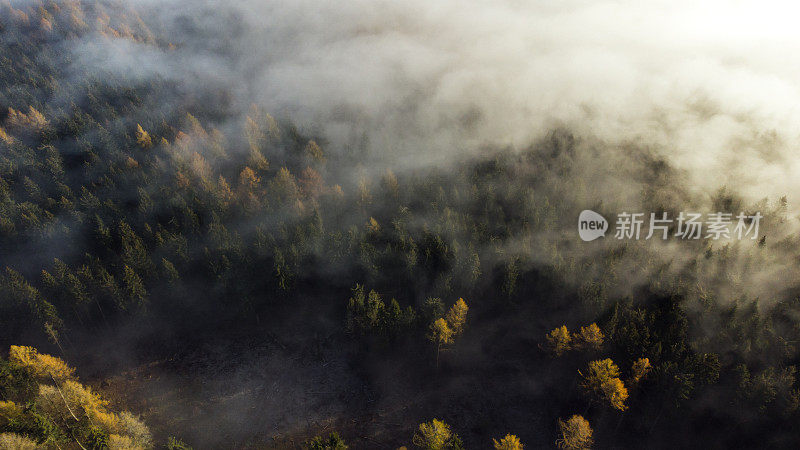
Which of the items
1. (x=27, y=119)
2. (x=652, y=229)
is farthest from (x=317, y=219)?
(x=27, y=119)

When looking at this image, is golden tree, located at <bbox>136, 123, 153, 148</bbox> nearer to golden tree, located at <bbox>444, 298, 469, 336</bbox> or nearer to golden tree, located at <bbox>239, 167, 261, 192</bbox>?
golden tree, located at <bbox>239, 167, 261, 192</bbox>

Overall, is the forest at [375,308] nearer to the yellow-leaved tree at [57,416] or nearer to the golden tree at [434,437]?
the yellow-leaved tree at [57,416]

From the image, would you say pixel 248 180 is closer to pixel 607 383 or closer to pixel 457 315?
pixel 457 315

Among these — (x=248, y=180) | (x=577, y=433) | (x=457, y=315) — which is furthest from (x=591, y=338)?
(x=248, y=180)

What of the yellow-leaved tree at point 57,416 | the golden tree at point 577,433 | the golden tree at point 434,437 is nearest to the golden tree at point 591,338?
the golden tree at point 577,433

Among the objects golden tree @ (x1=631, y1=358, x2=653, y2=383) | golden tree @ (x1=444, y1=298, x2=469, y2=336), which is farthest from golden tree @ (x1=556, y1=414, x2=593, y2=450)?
golden tree @ (x1=444, y1=298, x2=469, y2=336)

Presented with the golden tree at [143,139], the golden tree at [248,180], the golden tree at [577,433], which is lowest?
the golden tree at [577,433]
